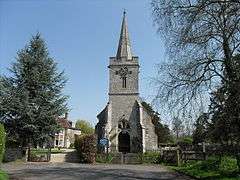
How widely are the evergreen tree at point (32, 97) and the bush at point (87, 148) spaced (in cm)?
338

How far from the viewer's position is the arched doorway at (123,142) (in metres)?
50.6

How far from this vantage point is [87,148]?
112 ft

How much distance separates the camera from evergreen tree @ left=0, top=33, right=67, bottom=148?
31.8 m

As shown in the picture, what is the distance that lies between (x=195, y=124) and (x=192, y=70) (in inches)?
116

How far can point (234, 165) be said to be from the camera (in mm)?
20516

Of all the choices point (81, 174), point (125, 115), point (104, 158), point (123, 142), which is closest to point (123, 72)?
point (125, 115)

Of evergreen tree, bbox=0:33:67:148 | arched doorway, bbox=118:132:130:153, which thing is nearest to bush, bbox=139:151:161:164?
evergreen tree, bbox=0:33:67:148

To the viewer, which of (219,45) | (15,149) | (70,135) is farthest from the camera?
(70,135)

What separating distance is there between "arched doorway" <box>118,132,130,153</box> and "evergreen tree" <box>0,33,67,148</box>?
18.6m

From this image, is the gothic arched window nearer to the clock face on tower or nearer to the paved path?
the clock face on tower

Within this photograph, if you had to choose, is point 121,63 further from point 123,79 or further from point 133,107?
point 133,107

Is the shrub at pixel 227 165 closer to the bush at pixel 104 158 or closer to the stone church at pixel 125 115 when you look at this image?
the bush at pixel 104 158

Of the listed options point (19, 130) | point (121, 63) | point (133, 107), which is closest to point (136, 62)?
point (121, 63)

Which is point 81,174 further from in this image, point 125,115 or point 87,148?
point 125,115
